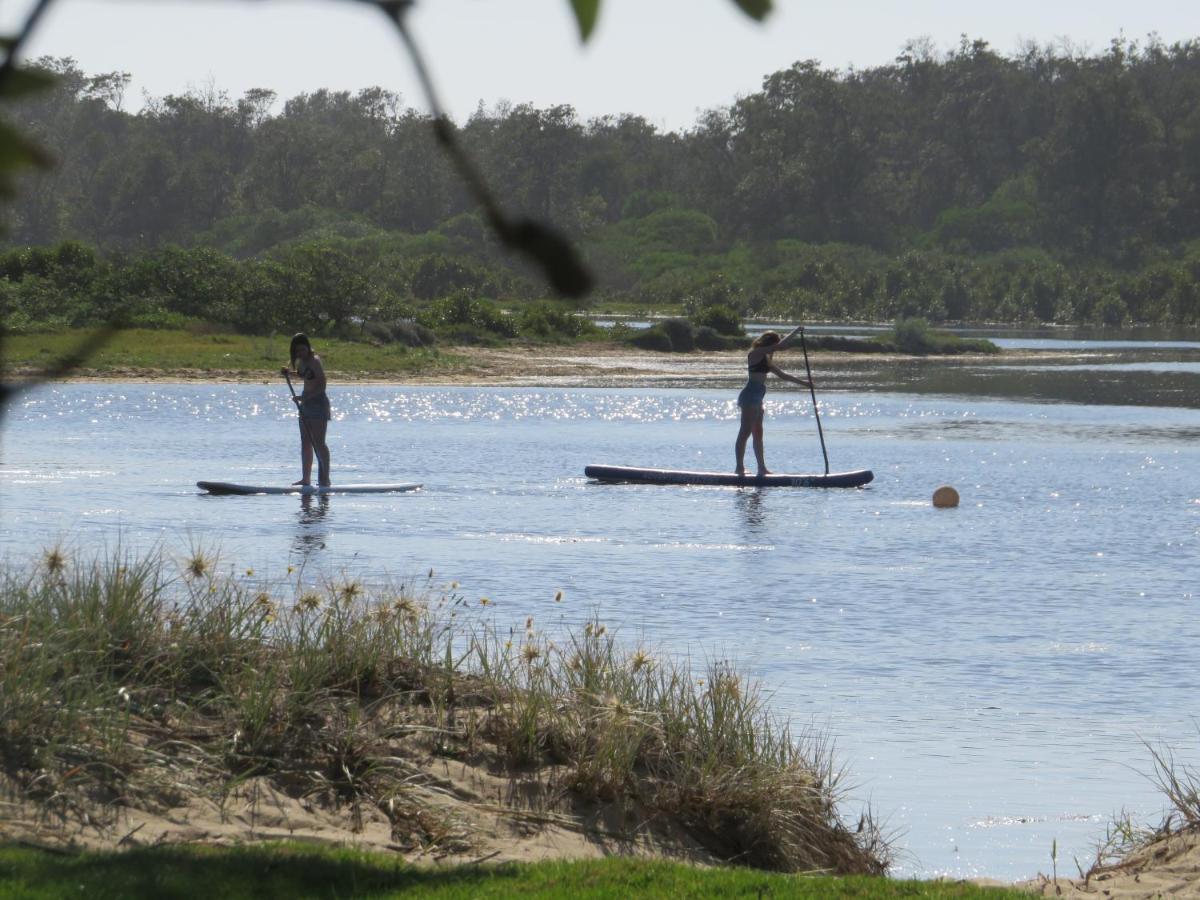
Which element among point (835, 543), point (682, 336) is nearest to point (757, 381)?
point (835, 543)

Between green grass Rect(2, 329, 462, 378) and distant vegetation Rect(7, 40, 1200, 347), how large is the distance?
27.0 m

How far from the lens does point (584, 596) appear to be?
15734 millimetres

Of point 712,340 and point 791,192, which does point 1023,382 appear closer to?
point 712,340

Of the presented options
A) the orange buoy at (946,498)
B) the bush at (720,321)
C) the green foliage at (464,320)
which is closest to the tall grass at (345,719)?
the orange buoy at (946,498)

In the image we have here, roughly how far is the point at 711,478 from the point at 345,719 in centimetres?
1812

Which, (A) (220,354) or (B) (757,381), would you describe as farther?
(A) (220,354)

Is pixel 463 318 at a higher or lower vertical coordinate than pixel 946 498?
higher

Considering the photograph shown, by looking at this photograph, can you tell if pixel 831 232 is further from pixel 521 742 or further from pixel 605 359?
pixel 521 742

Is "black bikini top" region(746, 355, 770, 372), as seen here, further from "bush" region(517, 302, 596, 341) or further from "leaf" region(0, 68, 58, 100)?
"bush" region(517, 302, 596, 341)

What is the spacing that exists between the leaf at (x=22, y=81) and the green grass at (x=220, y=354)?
4311 cm

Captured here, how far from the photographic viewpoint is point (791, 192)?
122 meters

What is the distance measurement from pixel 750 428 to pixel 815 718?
539 inches

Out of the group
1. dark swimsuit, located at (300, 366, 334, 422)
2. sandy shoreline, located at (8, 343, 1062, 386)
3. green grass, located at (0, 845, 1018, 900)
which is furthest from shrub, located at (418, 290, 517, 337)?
green grass, located at (0, 845, 1018, 900)

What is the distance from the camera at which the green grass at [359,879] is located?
579cm
